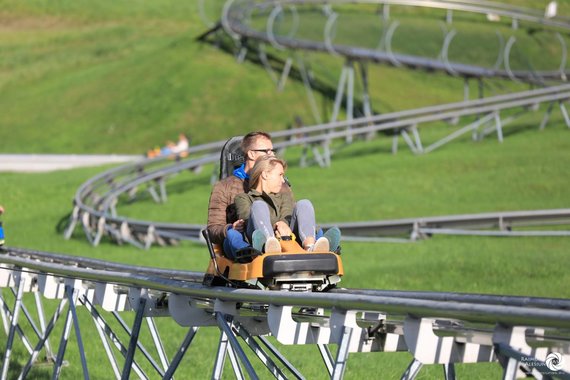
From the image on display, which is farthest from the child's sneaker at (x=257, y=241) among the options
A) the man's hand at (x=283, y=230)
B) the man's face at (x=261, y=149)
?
the man's face at (x=261, y=149)

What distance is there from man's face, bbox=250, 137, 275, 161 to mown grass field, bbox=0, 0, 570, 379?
3421mm

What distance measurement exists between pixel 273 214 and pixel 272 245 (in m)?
0.71

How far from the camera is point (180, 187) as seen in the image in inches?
1468

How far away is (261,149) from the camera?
1022cm

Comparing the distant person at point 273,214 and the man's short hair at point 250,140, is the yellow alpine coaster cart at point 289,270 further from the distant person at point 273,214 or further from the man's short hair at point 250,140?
the man's short hair at point 250,140

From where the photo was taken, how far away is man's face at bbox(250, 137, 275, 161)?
33.5ft

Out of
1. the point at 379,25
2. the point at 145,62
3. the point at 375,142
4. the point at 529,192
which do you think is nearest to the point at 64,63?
the point at 145,62

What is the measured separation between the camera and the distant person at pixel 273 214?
924cm

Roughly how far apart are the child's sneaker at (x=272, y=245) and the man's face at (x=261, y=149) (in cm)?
126

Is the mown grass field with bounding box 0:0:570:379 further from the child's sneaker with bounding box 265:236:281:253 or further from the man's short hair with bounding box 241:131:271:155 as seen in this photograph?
the child's sneaker with bounding box 265:236:281:253

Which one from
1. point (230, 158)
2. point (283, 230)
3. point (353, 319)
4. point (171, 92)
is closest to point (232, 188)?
point (230, 158)

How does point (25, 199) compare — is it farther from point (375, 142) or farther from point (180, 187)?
point (375, 142)

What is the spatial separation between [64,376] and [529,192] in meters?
17.7

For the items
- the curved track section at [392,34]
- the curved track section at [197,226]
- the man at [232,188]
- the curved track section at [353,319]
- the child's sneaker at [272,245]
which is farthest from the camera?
the curved track section at [392,34]
